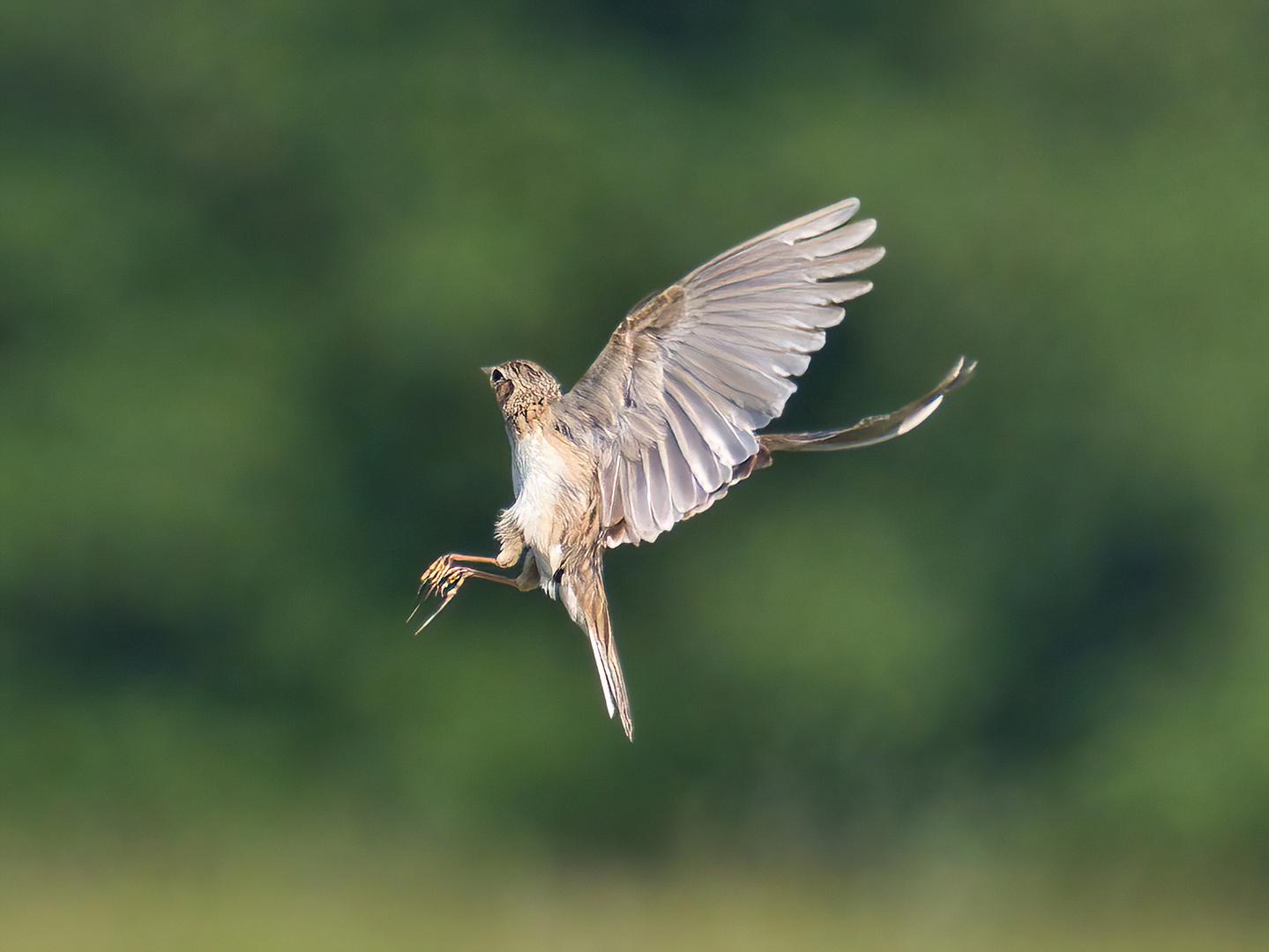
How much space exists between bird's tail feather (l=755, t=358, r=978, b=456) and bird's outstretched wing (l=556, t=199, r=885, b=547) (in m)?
0.04

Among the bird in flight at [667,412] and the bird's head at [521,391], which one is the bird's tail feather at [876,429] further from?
the bird's head at [521,391]

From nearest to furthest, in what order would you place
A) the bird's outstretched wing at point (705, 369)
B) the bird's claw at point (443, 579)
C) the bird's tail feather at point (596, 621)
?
1. the bird's claw at point (443, 579)
2. the bird's tail feather at point (596, 621)
3. the bird's outstretched wing at point (705, 369)

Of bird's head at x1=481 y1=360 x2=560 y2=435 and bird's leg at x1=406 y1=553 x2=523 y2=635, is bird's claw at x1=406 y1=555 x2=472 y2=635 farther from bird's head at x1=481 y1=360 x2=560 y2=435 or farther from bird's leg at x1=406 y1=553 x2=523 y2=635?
bird's head at x1=481 y1=360 x2=560 y2=435

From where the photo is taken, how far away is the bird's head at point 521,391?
231cm

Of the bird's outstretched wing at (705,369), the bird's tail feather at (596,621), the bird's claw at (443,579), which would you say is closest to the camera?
the bird's claw at (443,579)

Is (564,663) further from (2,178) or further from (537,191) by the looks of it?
(2,178)

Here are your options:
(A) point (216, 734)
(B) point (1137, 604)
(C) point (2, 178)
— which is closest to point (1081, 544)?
(B) point (1137, 604)

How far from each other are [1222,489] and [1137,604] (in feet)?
1.92

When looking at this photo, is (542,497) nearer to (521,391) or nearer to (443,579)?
(521,391)

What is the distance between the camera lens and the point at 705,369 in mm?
2494

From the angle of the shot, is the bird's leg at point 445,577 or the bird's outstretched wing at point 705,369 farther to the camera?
the bird's outstretched wing at point 705,369

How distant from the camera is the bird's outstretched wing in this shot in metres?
2.39

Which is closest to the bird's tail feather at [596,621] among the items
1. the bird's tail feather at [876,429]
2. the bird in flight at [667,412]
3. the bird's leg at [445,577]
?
the bird in flight at [667,412]

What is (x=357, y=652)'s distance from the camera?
731 cm
